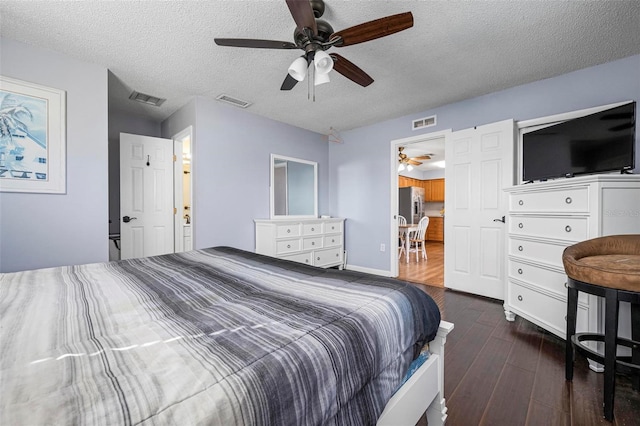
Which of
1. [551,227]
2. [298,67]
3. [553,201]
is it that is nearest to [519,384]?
[551,227]

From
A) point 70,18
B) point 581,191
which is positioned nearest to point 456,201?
point 581,191

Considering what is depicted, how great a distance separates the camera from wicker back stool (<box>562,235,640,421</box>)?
1304mm

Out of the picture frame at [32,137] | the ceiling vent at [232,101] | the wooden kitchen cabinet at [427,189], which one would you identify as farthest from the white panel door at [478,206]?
the wooden kitchen cabinet at [427,189]

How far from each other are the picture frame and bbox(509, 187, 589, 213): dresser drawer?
409 cm

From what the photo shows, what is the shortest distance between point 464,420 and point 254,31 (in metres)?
2.88

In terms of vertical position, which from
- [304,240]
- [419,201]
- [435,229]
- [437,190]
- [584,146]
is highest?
[437,190]

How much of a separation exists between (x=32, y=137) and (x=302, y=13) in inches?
98.4

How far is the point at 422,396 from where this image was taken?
1044mm

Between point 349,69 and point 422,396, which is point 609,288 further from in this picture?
point 349,69

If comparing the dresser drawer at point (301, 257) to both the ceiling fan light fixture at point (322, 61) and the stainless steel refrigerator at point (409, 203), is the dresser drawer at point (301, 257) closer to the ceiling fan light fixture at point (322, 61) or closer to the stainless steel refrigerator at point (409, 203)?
the ceiling fan light fixture at point (322, 61)

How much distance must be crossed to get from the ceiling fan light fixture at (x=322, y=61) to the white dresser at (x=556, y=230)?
187cm

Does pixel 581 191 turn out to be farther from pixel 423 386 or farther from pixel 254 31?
pixel 254 31

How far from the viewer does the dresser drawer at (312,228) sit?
3890 mm

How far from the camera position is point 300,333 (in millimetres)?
707
